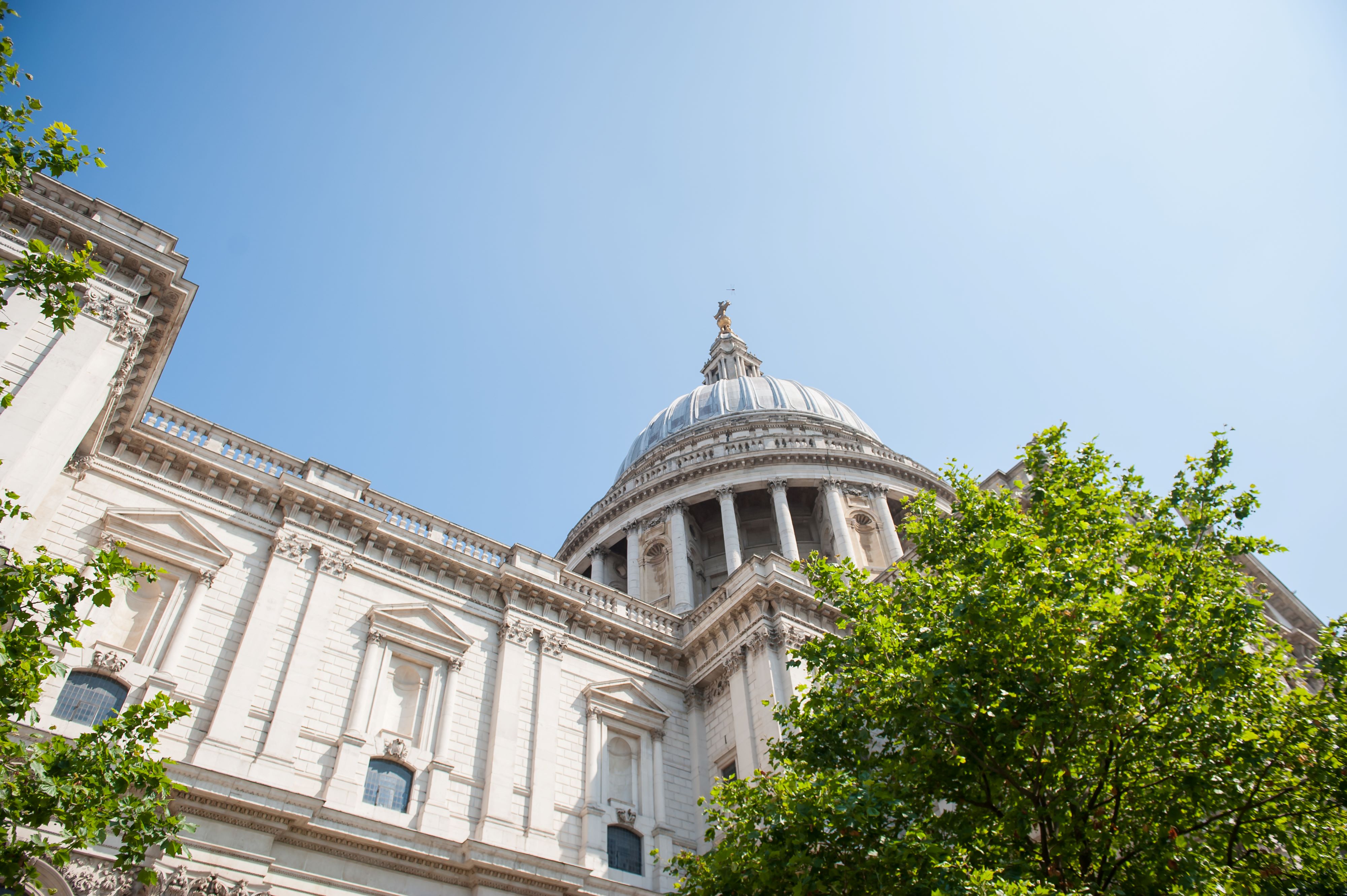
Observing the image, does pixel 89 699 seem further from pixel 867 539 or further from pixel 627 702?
pixel 867 539

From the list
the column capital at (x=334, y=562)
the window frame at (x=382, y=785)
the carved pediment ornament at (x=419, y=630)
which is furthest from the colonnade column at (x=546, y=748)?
the column capital at (x=334, y=562)

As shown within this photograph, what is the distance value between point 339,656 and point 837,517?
2419cm

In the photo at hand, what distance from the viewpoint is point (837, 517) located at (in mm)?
38219

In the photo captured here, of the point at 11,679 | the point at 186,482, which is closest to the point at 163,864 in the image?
the point at 11,679

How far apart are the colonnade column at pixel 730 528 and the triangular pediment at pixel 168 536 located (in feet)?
70.3

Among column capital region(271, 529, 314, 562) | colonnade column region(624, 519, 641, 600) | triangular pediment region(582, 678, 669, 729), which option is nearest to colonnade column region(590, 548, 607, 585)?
colonnade column region(624, 519, 641, 600)

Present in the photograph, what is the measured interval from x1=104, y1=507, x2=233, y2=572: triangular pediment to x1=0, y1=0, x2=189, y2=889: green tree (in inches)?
298

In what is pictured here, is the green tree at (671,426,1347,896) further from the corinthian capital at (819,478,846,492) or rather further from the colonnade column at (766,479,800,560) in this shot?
the corinthian capital at (819,478,846,492)

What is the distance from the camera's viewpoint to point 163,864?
13758mm

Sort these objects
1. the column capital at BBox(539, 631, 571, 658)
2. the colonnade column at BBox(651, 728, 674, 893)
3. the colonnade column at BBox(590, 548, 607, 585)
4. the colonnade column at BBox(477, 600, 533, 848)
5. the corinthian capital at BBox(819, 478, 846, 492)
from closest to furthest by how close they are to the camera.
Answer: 1. the colonnade column at BBox(477, 600, 533, 848)
2. the colonnade column at BBox(651, 728, 674, 893)
3. the column capital at BBox(539, 631, 571, 658)
4. the corinthian capital at BBox(819, 478, 846, 492)
5. the colonnade column at BBox(590, 548, 607, 585)

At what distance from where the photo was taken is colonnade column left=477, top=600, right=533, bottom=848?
699 inches

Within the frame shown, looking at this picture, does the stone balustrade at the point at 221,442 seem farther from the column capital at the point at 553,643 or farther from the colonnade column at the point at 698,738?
the colonnade column at the point at 698,738

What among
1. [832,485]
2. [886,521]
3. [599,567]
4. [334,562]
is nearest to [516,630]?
[334,562]

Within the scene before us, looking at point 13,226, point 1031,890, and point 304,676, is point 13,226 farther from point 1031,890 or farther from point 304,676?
point 1031,890
